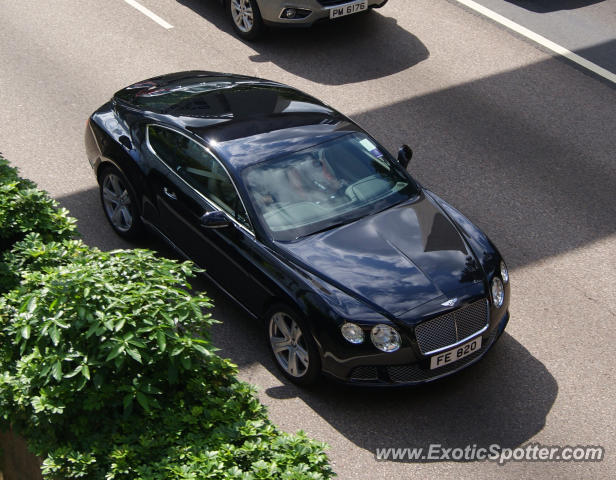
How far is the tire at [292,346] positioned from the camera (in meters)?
6.97

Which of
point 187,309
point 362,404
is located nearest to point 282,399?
point 362,404

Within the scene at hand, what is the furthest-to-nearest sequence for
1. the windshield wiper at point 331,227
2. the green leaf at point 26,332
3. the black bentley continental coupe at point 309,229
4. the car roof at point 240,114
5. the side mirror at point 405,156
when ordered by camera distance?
the side mirror at point 405,156, the car roof at point 240,114, the windshield wiper at point 331,227, the black bentley continental coupe at point 309,229, the green leaf at point 26,332

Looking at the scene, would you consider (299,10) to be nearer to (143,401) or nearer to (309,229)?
(309,229)

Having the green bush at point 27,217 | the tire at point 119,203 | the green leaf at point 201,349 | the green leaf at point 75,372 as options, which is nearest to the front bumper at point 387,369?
the green leaf at point 201,349

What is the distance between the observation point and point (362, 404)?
717 cm

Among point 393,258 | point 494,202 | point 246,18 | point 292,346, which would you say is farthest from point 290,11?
point 292,346

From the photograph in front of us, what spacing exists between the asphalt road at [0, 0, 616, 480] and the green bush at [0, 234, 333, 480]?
180 cm

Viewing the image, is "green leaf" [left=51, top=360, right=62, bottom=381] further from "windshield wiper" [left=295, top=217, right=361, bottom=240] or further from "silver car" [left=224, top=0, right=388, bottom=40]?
"silver car" [left=224, top=0, right=388, bottom=40]

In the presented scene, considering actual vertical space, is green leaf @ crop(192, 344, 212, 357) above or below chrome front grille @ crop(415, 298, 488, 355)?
above

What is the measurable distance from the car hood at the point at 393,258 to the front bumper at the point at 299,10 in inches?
228

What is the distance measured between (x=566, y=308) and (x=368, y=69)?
5449 mm

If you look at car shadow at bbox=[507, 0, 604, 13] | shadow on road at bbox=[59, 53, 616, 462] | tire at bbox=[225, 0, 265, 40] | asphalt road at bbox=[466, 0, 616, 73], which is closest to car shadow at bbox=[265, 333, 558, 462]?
shadow on road at bbox=[59, 53, 616, 462]

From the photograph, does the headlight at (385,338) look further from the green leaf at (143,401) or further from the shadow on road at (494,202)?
the green leaf at (143,401)

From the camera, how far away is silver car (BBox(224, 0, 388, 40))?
1277 centimetres
